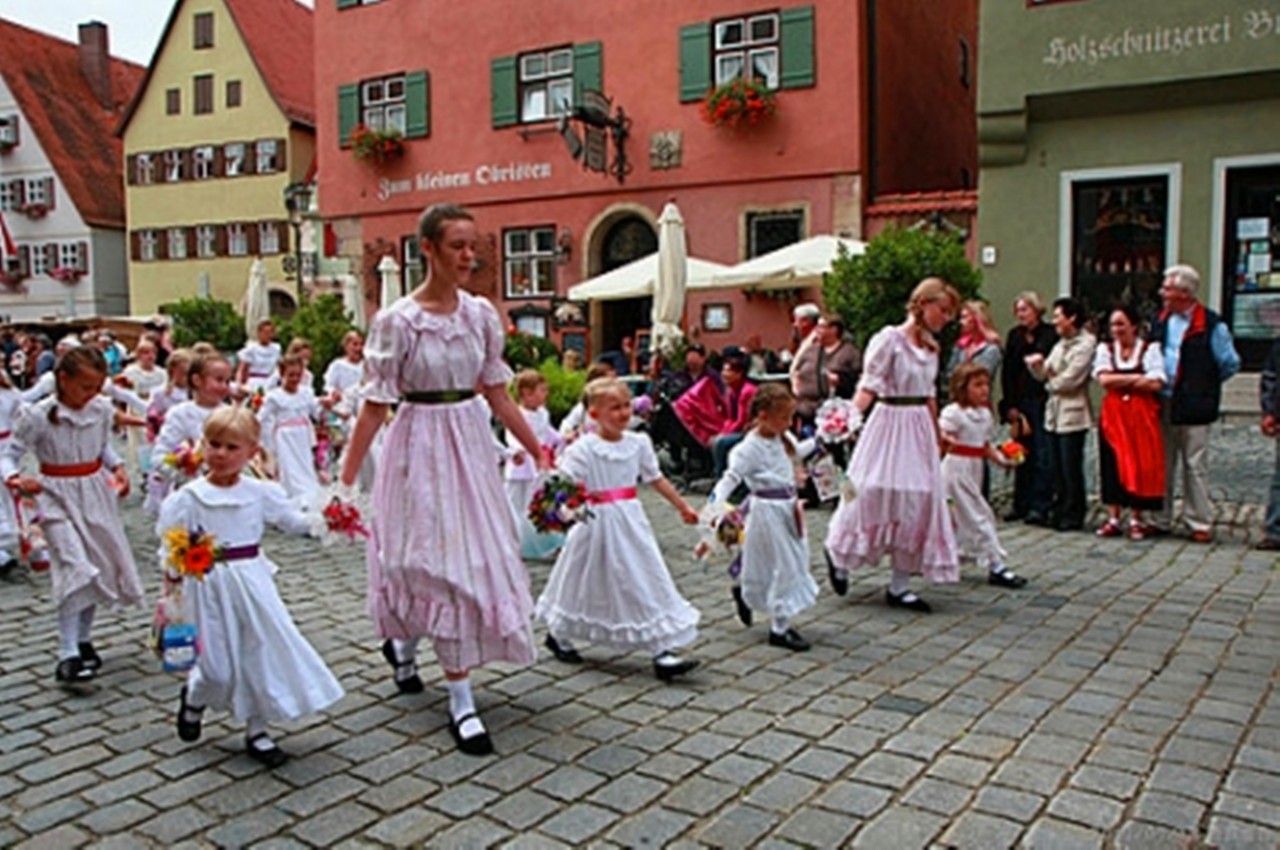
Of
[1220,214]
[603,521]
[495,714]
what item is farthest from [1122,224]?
[495,714]

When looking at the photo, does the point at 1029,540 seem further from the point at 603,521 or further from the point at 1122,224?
the point at 1122,224

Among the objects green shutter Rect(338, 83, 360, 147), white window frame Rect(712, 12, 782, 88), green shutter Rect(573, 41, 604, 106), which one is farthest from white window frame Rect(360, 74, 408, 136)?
white window frame Rect(712, 12, 782, 88)

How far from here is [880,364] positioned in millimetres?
6527

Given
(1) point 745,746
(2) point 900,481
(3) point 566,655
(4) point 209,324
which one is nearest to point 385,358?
(3) point 566,655

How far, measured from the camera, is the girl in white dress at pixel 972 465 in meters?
7.17

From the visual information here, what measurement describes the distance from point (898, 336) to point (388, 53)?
65.3ft

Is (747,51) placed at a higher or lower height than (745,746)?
higher

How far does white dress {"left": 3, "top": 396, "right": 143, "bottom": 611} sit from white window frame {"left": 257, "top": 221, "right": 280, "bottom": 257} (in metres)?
30.6

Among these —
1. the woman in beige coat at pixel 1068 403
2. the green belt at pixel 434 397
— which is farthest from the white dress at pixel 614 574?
the woman in beige coat at pixel 1068 403

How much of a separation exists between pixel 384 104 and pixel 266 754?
21.8 m

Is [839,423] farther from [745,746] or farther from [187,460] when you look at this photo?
[187,460]

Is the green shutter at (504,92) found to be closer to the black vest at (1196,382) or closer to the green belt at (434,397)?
the black vest at (1196,382)

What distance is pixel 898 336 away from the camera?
652 centimetres

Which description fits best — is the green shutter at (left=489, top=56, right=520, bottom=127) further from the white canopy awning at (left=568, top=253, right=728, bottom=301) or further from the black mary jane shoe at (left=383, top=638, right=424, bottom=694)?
the black mary jane shoe at (left=383, top=638, right=424, bottom=694)
